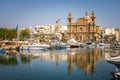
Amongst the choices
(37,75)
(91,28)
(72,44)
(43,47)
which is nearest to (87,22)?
(91,28)

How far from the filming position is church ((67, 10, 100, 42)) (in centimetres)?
13450

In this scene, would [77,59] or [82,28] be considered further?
[82,28]

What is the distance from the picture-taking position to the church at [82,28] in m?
134

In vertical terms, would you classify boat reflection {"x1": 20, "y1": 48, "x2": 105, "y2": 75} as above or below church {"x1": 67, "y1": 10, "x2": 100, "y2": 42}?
below

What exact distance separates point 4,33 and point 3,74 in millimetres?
62548

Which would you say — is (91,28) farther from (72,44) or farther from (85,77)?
(85,77)

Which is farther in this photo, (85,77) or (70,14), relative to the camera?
(70,14)

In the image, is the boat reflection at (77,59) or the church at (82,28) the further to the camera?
the church at (82,28)

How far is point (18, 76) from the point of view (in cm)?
2327

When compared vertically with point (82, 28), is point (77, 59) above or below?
below

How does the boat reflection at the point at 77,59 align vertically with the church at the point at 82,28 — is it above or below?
below

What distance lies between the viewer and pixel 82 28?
138 metres

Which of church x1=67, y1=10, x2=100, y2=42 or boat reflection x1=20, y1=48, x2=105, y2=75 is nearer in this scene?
boat reflection x1=20, y1=48, x2=105, y2=75

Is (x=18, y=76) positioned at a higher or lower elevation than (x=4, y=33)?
lower
